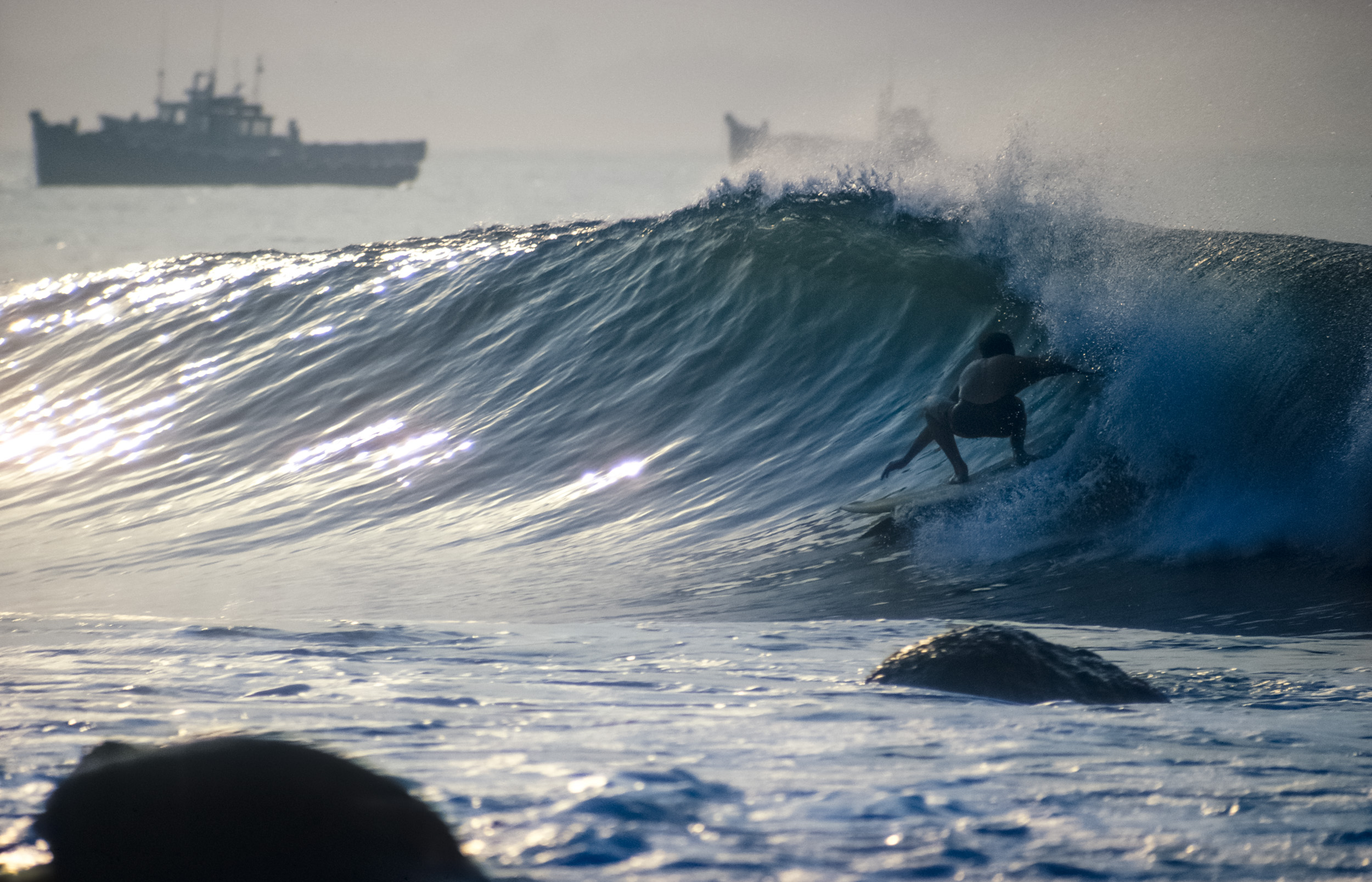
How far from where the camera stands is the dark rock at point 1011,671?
365 centimetres

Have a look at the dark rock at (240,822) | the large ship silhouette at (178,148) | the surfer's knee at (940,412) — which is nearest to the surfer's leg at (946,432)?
the surfer's knee at (940,412)

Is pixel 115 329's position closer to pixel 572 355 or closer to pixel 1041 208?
pixel 572 355

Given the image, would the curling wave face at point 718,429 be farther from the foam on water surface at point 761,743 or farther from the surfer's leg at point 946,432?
the foam on water surface at point 761,743

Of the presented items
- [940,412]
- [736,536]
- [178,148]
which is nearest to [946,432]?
[940,412]

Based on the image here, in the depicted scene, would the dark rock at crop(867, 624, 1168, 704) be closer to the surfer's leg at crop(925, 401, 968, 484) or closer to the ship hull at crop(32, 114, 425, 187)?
the surfer's leg at crop(925, 401, 968, 484)

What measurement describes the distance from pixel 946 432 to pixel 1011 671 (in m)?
3.25

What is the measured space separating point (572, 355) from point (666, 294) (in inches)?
50.0

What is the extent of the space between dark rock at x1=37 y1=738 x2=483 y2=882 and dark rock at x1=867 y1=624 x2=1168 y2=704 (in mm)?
2075

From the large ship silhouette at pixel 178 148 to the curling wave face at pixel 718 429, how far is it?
7178cm

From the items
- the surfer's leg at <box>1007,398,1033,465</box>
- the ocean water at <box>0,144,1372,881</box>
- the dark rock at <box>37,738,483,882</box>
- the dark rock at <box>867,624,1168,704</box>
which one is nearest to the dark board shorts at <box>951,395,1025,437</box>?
the surfer's leg at <box>1007,398,1033,465</box>

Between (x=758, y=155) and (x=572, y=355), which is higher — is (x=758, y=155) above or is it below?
above

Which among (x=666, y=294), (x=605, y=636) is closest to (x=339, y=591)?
(x=605, y=636)

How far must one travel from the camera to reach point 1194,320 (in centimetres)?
732

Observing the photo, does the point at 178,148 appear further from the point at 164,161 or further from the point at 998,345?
the point at 998,345
